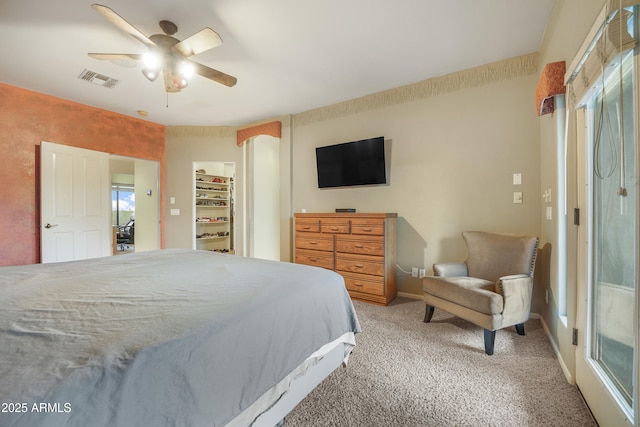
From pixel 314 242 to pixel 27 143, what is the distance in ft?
12.5

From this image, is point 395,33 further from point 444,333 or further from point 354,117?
point 444,333

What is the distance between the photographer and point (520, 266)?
220cm

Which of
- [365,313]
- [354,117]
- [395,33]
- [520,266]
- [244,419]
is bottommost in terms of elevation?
[365,313]

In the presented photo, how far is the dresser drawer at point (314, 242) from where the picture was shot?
10.6 ft

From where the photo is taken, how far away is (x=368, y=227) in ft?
9.70

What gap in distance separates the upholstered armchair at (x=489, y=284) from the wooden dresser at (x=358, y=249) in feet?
1.99

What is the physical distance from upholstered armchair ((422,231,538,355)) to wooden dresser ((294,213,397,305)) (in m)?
0.61

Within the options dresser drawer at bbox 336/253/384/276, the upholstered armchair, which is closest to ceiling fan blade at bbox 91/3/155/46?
dresser drawer at bbox 336/253/384/276

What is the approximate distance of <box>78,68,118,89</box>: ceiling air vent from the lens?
114 inches

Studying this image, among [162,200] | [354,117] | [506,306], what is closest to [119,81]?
[162,200]

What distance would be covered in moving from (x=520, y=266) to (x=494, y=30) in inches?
80.1

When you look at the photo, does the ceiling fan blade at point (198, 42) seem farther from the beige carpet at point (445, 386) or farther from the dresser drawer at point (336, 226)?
the beige carpet at point (445, 386)

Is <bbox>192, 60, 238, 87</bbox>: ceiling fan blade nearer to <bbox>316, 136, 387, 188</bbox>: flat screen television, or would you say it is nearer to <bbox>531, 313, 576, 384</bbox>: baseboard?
<bbox>316, 136, 387, 188</bbox>: flat screen television

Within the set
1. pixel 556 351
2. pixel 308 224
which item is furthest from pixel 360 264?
pixel 556 351
